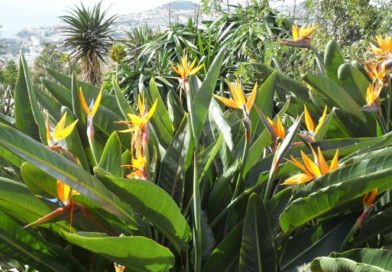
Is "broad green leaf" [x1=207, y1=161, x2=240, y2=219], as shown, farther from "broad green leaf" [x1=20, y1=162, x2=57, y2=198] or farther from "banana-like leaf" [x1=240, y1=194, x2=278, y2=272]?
"broad green leaf" [x1=20, y1=162, x2=57, y2=198]

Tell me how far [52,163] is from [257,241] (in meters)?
0.41

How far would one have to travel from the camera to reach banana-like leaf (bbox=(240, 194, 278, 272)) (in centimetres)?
99

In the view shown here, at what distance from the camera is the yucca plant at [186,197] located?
908mm

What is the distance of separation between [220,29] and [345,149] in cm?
461

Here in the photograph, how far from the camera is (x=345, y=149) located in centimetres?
125

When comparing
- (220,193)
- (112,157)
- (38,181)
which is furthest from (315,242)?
(38,181)

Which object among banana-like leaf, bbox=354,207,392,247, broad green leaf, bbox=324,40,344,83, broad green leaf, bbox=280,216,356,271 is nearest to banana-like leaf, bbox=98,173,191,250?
broad green leaf, bbox=280,216,356,271

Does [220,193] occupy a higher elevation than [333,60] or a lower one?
lower

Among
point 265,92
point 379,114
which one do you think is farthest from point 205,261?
point 379,114

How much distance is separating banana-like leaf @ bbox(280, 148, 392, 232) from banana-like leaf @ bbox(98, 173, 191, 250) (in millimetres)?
203

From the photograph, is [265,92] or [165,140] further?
[265,92]

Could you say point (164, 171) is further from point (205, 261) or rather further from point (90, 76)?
point (90, 76)

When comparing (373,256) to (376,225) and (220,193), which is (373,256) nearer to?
(376,225)

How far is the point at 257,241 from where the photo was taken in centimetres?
100
